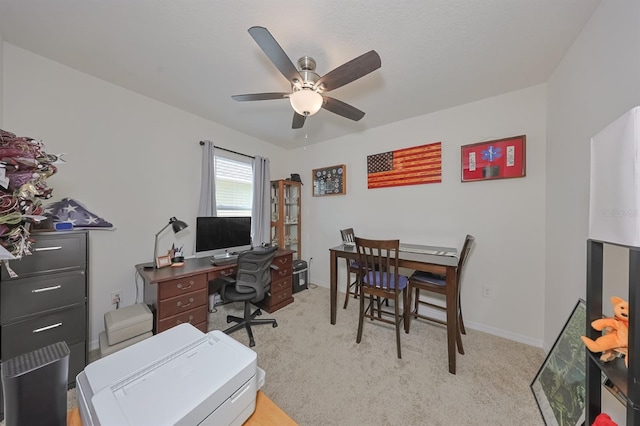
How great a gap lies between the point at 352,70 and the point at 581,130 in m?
1.60

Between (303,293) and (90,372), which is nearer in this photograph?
(90,372)

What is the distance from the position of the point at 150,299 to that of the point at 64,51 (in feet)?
7.05

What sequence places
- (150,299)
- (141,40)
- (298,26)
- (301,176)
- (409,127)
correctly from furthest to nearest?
(301,176) < (409,127) < (150,299) < (141,40) < (298,26)

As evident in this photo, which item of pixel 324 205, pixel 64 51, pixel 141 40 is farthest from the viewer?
pixel 324 205

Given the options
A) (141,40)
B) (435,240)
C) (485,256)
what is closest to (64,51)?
(141,40)

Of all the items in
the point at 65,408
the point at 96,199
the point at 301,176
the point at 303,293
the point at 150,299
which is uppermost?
the point at 301,176

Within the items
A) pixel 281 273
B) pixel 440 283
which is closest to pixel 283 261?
pixel 281 273

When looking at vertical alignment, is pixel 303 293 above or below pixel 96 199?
below

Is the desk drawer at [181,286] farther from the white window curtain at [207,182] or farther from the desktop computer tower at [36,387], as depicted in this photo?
the desktop computer tower at [36,387]

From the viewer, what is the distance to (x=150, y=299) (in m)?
2.05

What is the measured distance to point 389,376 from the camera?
5.47 ft

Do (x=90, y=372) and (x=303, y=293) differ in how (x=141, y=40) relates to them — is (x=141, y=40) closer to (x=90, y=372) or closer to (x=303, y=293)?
(x=90, y=372)

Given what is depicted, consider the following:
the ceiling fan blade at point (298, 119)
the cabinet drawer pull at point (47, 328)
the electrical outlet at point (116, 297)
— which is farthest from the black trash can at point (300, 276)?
the cabinet drawer pull at point (47, 328)

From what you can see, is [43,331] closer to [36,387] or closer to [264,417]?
[36,387]
